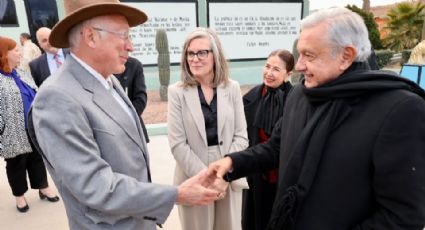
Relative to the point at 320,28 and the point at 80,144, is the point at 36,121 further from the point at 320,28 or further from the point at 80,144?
the point at 320,28

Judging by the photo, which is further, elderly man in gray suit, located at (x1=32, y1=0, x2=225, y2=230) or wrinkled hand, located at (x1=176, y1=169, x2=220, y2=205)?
wrinkled hand, located at (x1=176, y1=169, x2=220, y2=205)

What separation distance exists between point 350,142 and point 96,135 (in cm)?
99

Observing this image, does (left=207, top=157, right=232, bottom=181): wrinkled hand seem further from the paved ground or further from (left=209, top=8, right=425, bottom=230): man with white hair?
the paved ground

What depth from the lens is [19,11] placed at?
31.6 feet

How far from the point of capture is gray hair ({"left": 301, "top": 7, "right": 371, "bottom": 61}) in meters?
1.25

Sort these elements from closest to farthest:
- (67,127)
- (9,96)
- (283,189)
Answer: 1. (67,127)
2. (283,189)
3. (9,96)

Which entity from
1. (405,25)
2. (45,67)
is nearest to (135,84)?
(45,67)

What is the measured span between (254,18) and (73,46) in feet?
35.1

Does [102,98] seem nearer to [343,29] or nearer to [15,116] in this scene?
[343,29]

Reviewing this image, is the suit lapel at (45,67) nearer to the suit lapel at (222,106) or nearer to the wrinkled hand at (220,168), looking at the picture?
the suit lapel at (222,106)

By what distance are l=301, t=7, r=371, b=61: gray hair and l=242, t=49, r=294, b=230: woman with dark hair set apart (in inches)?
52.7

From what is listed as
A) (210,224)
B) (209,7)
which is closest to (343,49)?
(210,224)

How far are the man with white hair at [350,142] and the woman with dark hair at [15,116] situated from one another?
305cm

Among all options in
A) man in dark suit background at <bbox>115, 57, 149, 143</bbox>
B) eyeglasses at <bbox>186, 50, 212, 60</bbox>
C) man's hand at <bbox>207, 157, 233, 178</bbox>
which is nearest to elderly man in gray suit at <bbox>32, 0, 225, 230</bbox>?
man's hand at <bbox>207, 157, 233, 178</bbox>
